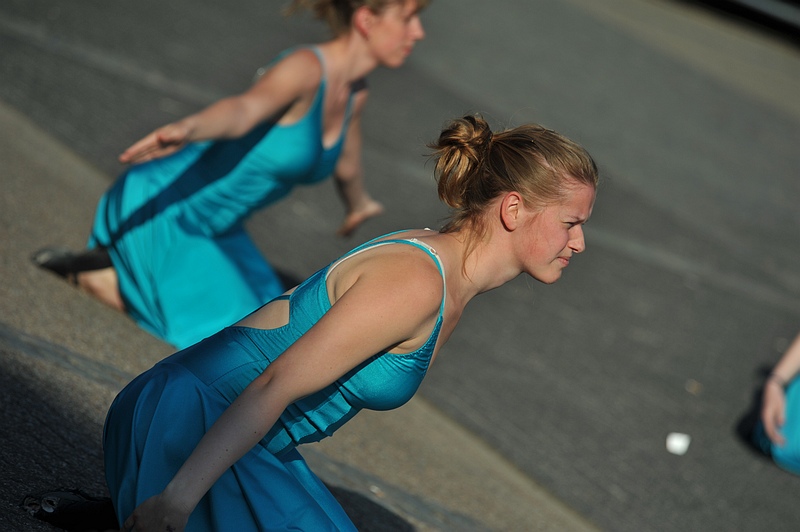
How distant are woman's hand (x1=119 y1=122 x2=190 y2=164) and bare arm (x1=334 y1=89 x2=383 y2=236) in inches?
52.2

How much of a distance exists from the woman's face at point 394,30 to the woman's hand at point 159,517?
2567 millimetres

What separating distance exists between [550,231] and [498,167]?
0.70 ft

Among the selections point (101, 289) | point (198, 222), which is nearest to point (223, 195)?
point (198, 222)

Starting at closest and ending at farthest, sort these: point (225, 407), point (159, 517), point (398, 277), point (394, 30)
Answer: point (159, 517) < point (398, 277) < point (225, 407) < point (394, 30)

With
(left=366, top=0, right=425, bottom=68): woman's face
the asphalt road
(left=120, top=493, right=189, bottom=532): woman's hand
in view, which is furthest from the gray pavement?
(left=366, top=0, right=425, bottom=68): woman's face

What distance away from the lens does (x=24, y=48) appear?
669 centimetres

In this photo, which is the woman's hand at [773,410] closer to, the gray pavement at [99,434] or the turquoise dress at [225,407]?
the gray pavement at [99,434]

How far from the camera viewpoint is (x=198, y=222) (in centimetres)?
418

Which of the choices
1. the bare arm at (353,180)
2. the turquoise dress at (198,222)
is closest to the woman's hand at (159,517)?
the turquoise dress at (198,222)

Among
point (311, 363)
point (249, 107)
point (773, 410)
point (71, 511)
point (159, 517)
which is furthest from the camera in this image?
point (773, 410)

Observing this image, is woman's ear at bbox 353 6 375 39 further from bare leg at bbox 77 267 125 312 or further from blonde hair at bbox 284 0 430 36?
bare leg at bbox 77 267 125 312

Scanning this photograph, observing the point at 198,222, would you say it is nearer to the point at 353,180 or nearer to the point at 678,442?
the point at 353,180

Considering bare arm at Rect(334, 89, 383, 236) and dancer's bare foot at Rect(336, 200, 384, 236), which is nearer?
bare arm at Rect(334, 89, 383, 236)

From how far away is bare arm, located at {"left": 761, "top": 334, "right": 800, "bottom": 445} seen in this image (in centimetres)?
458
